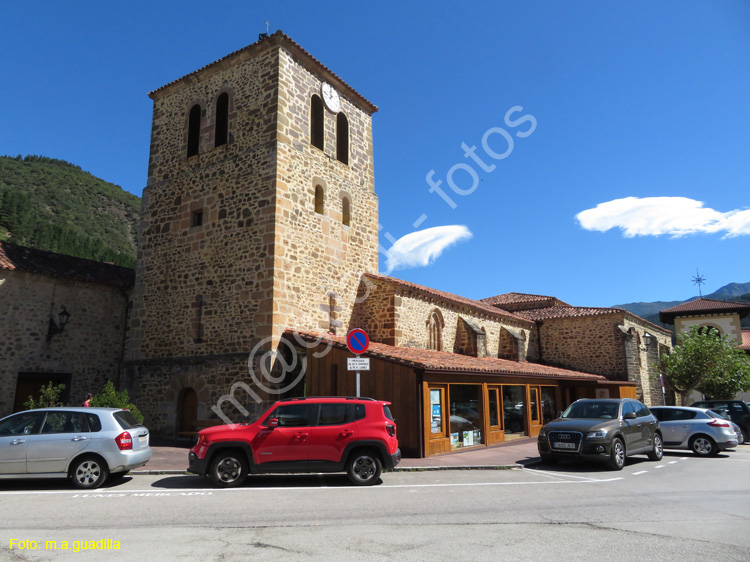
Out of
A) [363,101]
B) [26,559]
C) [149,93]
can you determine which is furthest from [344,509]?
[149,93]

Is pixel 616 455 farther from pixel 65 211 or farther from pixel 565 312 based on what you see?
pixel 65 211

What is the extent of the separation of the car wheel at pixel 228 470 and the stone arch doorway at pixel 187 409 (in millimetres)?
7605

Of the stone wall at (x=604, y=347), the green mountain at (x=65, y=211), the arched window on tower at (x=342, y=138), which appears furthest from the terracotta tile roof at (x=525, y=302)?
the green mountain at (x=65, y=211)

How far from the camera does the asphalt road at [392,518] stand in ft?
16.2

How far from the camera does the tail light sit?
859cm

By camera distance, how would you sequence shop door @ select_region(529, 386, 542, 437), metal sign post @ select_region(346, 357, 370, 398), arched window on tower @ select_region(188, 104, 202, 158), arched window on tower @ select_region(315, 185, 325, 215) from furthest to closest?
shop door @ select_region(529, 386, 542, 437), arched window on tower @ select_region(188, 104, 202, 158), arched window on tower @ select_region(315, 185, 325, 215), metal sign post @ select_region(346, 357, 370, 398)

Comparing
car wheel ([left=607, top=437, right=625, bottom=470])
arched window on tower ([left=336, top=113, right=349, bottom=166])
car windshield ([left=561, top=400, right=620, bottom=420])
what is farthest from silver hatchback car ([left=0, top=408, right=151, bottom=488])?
arched window on tower ([left=336, top=113, right=349, bottom=166])

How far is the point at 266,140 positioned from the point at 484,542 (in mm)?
13678

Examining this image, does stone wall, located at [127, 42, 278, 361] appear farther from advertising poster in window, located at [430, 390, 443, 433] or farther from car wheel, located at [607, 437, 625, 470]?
car wheel, located at [607, 437, 625, 470]

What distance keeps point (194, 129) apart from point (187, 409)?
992cm

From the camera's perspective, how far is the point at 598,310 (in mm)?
27641

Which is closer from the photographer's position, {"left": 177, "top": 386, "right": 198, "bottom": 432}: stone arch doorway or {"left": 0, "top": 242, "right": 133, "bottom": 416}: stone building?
{"left": 0, "top": 242, "right": 133, "bottom": 416}: stone building

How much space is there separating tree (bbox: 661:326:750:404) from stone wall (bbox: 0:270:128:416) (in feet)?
91.0

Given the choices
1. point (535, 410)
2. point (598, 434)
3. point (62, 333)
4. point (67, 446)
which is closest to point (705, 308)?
point (535, 410)
